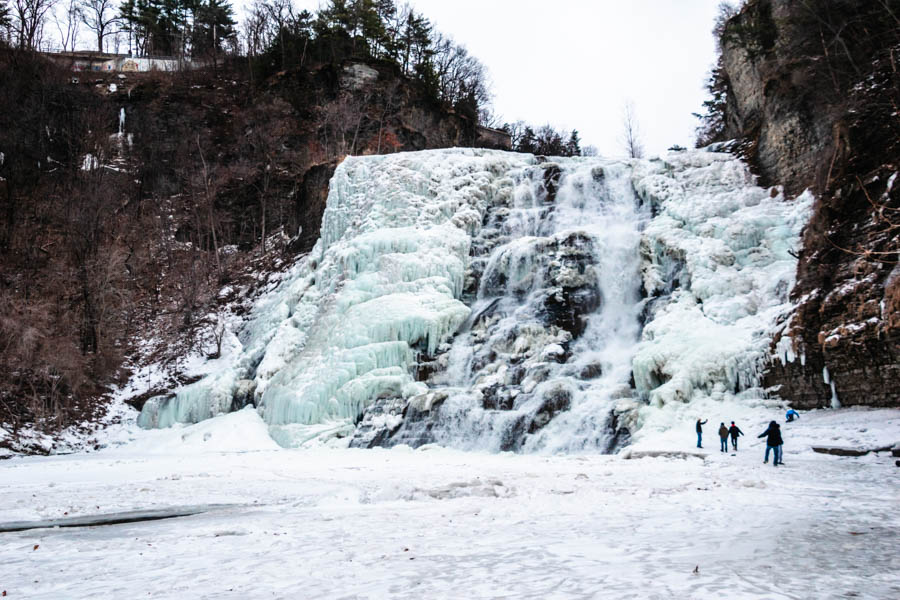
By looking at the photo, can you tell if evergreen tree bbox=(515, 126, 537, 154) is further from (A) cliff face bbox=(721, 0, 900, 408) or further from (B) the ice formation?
(A) cliff face bbox=(721, 0, 900, 408)

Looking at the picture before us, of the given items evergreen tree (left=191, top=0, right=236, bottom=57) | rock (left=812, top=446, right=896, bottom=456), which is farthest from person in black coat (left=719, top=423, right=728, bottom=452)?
evergreen tree (left=191, top=0, right=236, bottom=57)

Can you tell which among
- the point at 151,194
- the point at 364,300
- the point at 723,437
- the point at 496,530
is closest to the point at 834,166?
the point at 723,437

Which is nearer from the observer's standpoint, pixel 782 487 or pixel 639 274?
pixel 782 487

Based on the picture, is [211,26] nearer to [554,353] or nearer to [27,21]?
[27,21]

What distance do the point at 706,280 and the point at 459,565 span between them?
14.4 m

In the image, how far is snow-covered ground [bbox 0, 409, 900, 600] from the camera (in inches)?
154

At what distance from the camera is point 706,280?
16.9m

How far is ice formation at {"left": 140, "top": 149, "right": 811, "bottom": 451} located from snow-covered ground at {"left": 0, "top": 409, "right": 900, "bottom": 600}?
2.79 metres

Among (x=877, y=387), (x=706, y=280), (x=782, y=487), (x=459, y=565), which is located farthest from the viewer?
(x=706, y=280)

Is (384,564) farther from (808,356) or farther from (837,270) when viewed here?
(837,270)

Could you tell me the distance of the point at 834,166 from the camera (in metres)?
15.5

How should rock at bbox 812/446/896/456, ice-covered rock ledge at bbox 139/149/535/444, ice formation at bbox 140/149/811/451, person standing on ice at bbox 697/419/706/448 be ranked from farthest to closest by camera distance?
ice-covered rock ledge at bbox 139/149/535/444 → ice formation at bbox 140/149/811/451 → person standing on ice at bbox 697/419/706/448 → rock at bbox 812/446/896/456

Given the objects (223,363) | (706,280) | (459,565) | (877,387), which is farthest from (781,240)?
(223,363)

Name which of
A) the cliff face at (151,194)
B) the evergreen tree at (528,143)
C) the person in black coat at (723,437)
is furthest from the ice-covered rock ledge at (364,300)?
the evergreen tree at (528,143)
